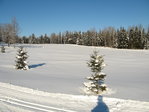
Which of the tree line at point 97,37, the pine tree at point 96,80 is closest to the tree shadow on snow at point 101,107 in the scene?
the pine tree at point 96,80

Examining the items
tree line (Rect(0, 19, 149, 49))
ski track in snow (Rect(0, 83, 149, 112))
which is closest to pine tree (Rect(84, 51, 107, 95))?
ski track in snow (Rect(0, 83, 149, 112))

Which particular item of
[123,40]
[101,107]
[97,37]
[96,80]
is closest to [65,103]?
[101,107]

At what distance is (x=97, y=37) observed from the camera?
306 feet

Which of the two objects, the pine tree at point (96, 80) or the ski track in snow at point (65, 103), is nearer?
the ski track in snow at point (65, 103)

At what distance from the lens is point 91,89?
14.5m

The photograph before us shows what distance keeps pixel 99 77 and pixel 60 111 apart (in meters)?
6.04

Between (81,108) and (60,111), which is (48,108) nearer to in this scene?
(60,111)

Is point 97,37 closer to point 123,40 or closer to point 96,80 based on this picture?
point 123,40

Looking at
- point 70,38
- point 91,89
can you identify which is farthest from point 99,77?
point 70,38

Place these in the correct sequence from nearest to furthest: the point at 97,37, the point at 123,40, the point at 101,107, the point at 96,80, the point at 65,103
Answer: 1. the point at 101,107
2. the point at 65,103
3. the point at 96,80
4. the point at 123,40
5. the point at 97,37

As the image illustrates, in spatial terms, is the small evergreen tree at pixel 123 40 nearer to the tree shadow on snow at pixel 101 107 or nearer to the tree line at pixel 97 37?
the tree line at pixel 97 37

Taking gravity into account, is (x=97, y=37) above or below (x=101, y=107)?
above

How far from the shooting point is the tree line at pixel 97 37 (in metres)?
69.3

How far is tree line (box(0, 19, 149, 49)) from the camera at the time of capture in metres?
69.3
